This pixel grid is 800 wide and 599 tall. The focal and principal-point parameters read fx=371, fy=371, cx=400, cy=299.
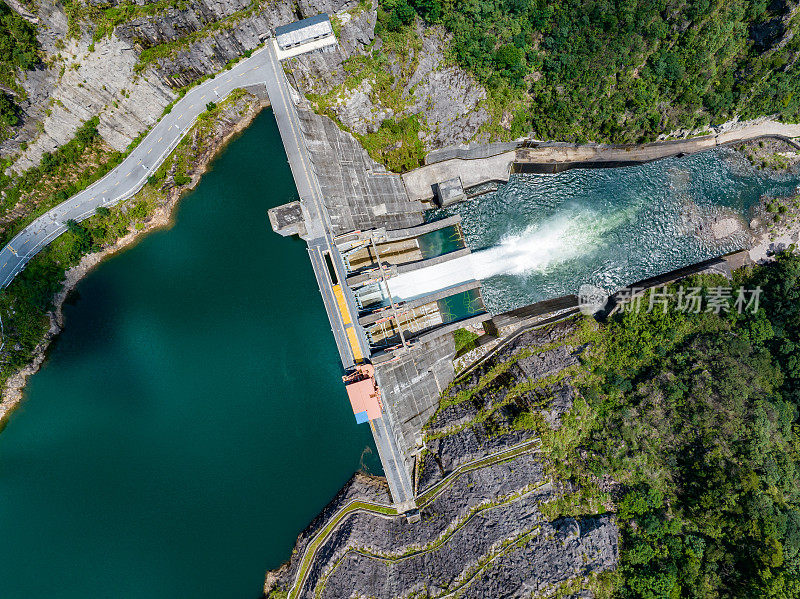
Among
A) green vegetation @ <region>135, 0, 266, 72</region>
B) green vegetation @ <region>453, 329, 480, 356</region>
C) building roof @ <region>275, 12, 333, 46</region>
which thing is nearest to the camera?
green vegetation @ <region>135, 0, 266, 72</region>

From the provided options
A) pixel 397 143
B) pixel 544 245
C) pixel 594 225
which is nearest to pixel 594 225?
pixel 594 225

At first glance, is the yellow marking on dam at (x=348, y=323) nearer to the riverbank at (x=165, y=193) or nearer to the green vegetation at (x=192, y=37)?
the riverbank at (x=165, y=193)

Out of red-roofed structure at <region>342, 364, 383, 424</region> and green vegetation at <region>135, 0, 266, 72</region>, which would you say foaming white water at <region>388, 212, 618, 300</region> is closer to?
red-roofed structure at <region>342, 364, 383, 424</region>

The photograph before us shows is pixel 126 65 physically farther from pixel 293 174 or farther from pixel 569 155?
pixel 569 155

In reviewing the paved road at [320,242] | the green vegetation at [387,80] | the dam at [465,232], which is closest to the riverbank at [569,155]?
the dam at [465,232]

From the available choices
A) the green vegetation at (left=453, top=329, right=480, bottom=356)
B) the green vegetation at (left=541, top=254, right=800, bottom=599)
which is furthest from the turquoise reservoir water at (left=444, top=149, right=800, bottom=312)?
the green vegetation at (left=541, top=254, right=800, bottom=599)

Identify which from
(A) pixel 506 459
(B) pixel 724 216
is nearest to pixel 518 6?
(B) pixel 724 216
